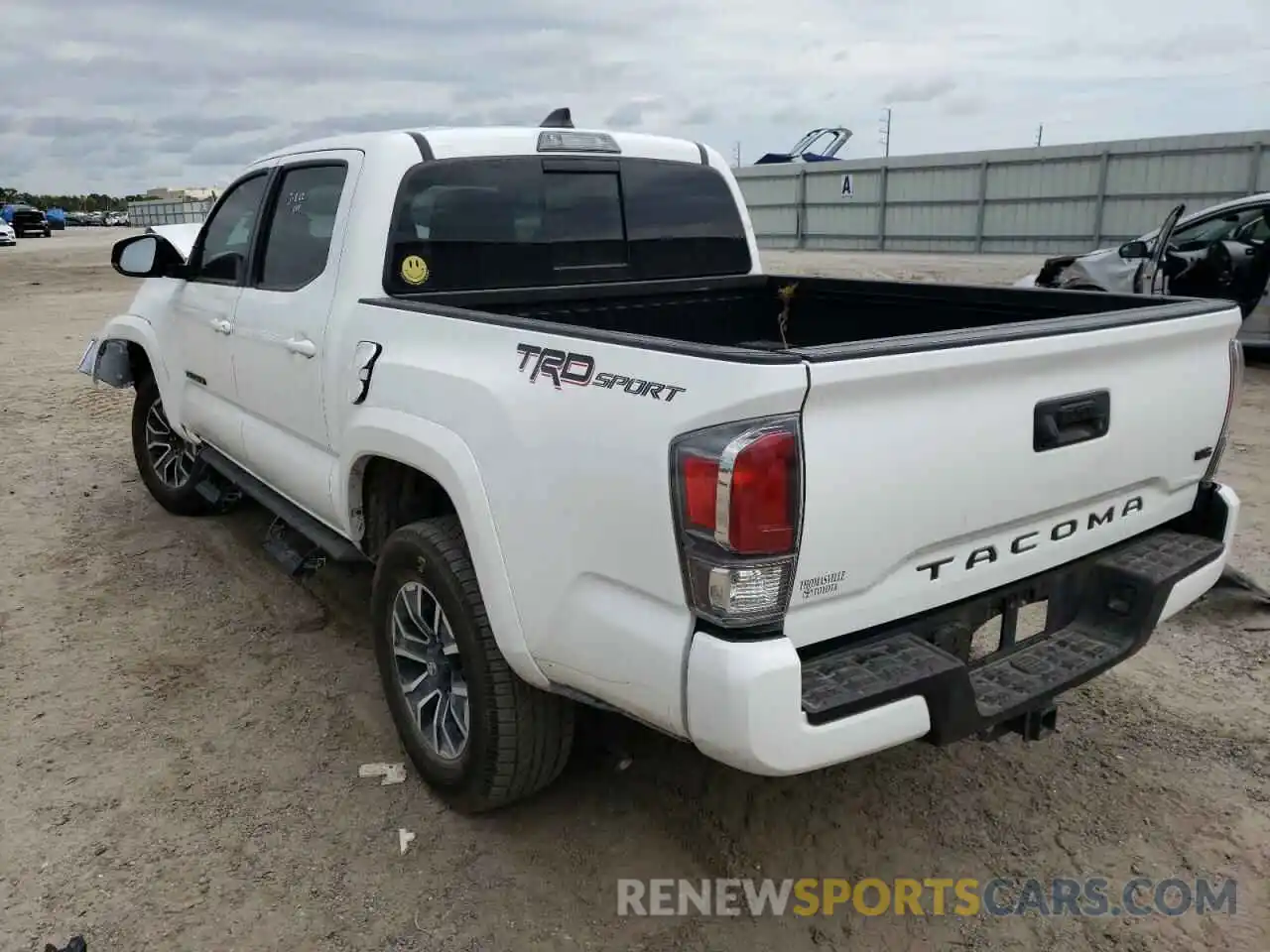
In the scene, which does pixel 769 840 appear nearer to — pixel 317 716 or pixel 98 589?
pixel 317 716

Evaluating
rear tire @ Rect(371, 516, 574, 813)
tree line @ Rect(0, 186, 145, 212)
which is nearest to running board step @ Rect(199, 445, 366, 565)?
rear tire @ Rect(371, 516, 574, 813)

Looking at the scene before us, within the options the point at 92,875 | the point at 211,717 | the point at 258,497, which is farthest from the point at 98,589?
the point at 92,875

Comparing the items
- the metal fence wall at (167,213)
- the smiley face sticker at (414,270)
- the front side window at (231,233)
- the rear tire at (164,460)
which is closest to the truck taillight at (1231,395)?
the smiley face sticker at (414,270)

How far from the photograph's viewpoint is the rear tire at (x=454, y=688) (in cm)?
275

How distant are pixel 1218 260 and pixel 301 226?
8.60m

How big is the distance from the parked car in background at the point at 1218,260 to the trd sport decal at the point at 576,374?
784cm

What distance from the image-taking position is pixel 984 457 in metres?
2.33

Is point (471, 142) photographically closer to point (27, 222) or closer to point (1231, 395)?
point (1231, 395)

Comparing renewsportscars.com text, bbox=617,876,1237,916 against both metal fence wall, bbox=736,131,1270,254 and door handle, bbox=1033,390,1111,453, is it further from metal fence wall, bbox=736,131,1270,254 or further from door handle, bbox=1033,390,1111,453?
metal fence wall, bbox=736,131,1270,254

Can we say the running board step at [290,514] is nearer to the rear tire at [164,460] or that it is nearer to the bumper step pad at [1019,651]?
the rear tire at [164,460]

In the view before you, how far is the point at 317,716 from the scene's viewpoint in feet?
12.1

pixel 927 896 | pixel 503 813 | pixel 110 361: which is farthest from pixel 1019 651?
pixel 110 361

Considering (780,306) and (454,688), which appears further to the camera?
(780,306)

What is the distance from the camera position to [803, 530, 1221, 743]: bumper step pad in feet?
7.14
